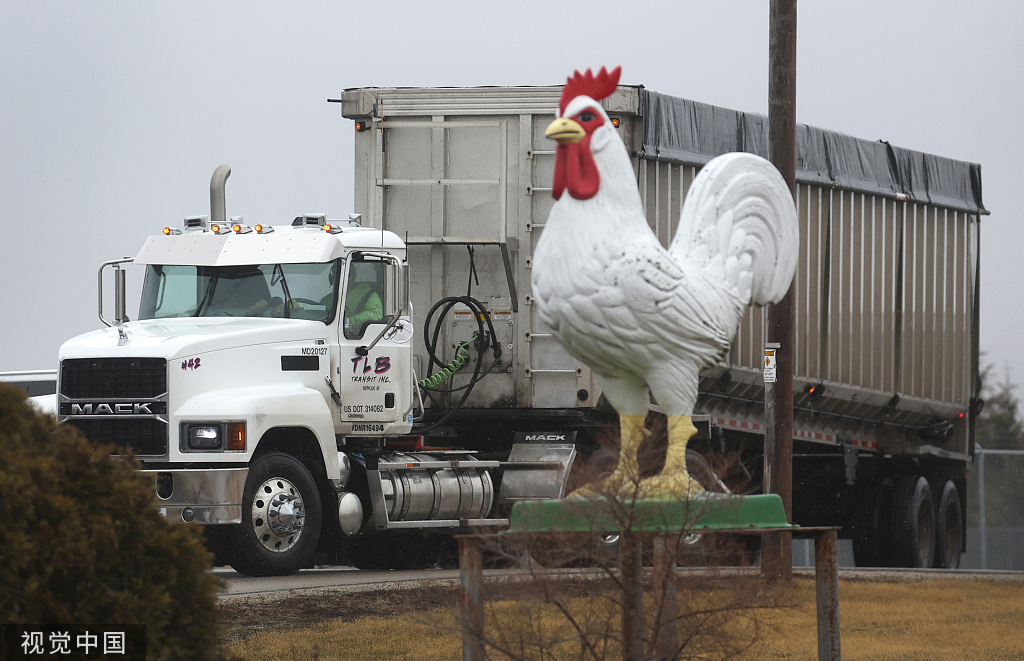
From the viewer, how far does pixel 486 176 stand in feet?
52.5

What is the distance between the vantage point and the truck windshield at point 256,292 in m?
14.5

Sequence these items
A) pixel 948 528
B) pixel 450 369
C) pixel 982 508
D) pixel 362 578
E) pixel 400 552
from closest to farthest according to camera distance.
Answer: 1. pixel 362 578
2. pixel 450 369
3. pixel 400 552
4. pixel 948 528
5. pixel 982 508

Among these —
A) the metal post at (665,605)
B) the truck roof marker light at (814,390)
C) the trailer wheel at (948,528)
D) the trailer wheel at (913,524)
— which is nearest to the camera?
the metal post at (665,605)

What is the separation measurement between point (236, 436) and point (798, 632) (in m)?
5.52

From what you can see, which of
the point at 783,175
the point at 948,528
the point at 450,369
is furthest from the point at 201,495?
the point at 948,528

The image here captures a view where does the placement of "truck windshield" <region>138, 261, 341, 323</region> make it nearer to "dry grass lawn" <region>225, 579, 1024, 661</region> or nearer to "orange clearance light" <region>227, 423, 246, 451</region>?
"orange clearance light" <region>227, 423, 246, 451</region>

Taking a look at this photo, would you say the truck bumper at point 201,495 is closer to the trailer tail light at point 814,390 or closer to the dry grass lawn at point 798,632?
the dry grass lawn at point 798,632

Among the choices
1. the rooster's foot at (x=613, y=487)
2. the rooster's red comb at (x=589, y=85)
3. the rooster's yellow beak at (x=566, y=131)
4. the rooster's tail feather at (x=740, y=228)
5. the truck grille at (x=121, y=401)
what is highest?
the rooster's red comb at (x=589, y=85)

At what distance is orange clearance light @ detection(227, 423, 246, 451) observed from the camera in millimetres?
13617

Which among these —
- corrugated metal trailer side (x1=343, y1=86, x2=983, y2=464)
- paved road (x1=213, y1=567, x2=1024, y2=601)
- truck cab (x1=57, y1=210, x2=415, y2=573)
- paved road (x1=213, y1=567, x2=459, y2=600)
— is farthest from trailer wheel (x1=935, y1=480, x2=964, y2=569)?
truck cab (x1=57, y1=210, x2=415, y2=573)

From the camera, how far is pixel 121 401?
13477 mm

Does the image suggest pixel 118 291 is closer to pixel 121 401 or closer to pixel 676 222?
pixel 121 401

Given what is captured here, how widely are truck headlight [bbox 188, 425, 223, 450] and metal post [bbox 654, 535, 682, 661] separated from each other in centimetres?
776

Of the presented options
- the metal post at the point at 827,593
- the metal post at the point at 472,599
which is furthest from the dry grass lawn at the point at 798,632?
the metal post at the point at 472,599
